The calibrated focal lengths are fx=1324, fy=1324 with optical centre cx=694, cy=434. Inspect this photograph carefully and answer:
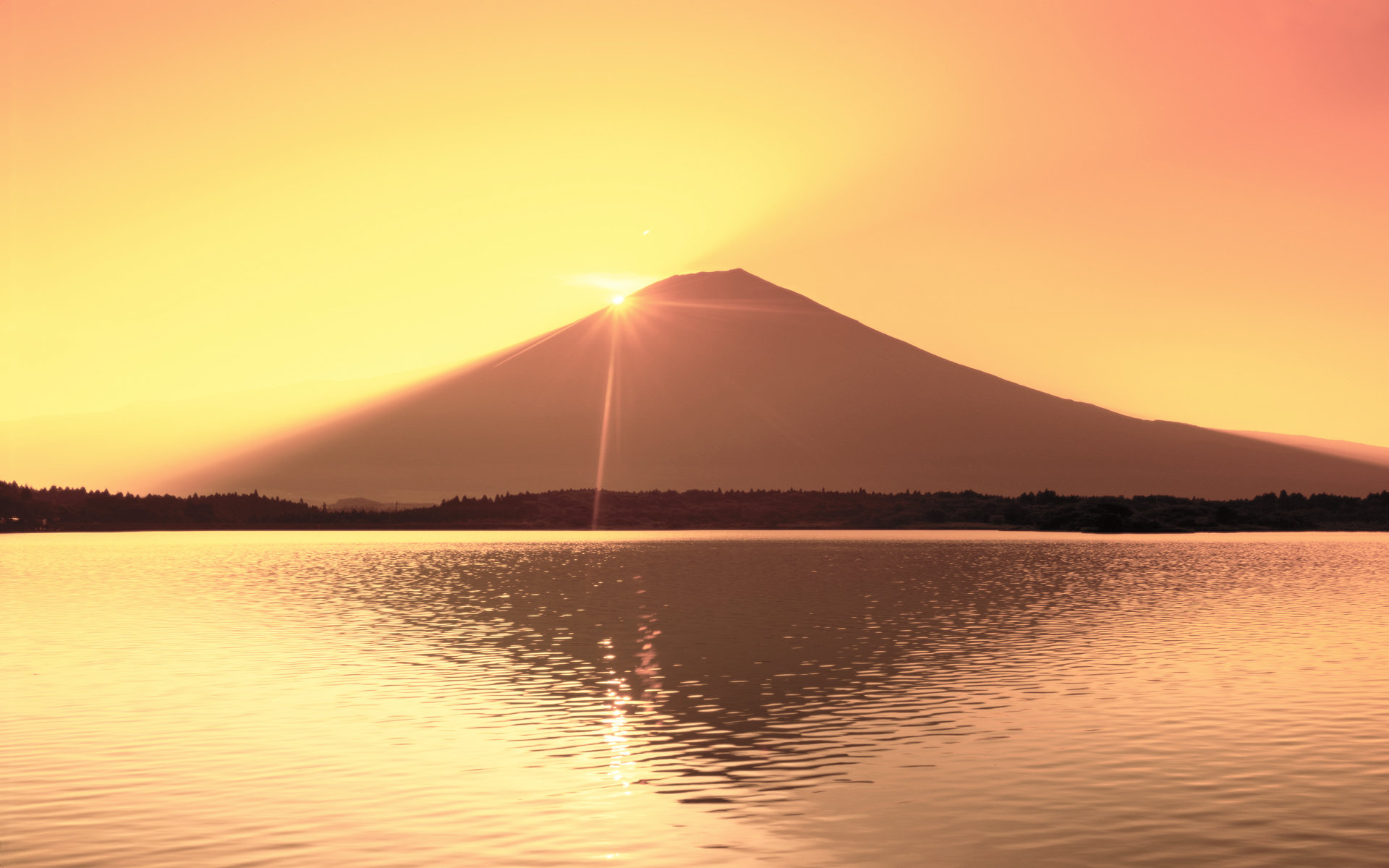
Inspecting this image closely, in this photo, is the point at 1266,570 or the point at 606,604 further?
the point at 1266,570

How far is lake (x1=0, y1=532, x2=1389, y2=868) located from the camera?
65.9 feet

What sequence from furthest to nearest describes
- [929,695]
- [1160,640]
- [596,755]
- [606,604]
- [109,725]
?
[606,604] < [1160,640] < [929,695] < [109,725] < [596,755]

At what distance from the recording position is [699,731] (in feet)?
96.5

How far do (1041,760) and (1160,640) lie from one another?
23.5 metres

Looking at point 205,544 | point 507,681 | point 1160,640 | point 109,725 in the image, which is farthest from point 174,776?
point 205,544

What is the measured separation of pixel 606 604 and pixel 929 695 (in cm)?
3214

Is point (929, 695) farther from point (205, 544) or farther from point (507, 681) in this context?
point (205, 544)

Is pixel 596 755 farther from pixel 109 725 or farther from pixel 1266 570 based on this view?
pixel 1266 570

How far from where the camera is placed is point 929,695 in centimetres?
3431

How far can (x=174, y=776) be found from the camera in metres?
25.0

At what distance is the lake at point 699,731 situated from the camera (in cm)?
2009


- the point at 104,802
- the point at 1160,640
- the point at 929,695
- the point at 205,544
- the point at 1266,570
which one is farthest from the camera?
the point at 205,544

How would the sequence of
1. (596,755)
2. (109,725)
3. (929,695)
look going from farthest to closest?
(929,695) → (109,725) → (596,755)

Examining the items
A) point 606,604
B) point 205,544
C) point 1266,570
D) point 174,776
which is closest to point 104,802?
point 174,776
